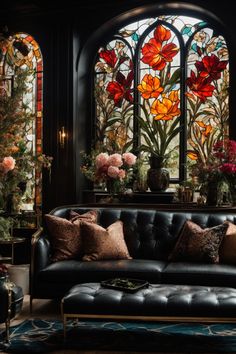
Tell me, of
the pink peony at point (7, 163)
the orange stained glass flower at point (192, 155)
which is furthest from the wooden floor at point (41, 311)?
the orange stained glass flower at point (192, 155)

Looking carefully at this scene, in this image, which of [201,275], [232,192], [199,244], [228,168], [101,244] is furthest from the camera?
[232,192]

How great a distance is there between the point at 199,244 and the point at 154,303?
1342mm

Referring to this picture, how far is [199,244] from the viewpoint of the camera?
5.02 m

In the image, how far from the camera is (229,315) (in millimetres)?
3699

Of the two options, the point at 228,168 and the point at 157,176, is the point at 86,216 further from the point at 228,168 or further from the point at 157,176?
the point at 228,168

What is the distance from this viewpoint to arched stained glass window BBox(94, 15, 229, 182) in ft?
22.7

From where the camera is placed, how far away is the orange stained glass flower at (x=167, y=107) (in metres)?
7.08

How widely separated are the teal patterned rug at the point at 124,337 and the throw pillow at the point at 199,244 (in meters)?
0.74

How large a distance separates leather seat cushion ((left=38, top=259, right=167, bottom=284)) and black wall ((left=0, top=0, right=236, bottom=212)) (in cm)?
236

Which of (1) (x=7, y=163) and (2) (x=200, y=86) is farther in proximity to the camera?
(2) (x=200, y=86)

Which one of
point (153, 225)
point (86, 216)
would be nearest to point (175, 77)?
point (153, 225)

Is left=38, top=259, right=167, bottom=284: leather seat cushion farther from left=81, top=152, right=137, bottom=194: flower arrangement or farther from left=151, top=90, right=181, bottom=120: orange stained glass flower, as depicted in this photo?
left=151, top=90, right=181, bottom=120: orange stained glass flower

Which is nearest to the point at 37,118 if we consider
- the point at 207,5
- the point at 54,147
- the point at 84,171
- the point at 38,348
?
the point at 54,147

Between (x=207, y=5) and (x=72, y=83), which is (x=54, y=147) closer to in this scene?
(x=72, y=83)
